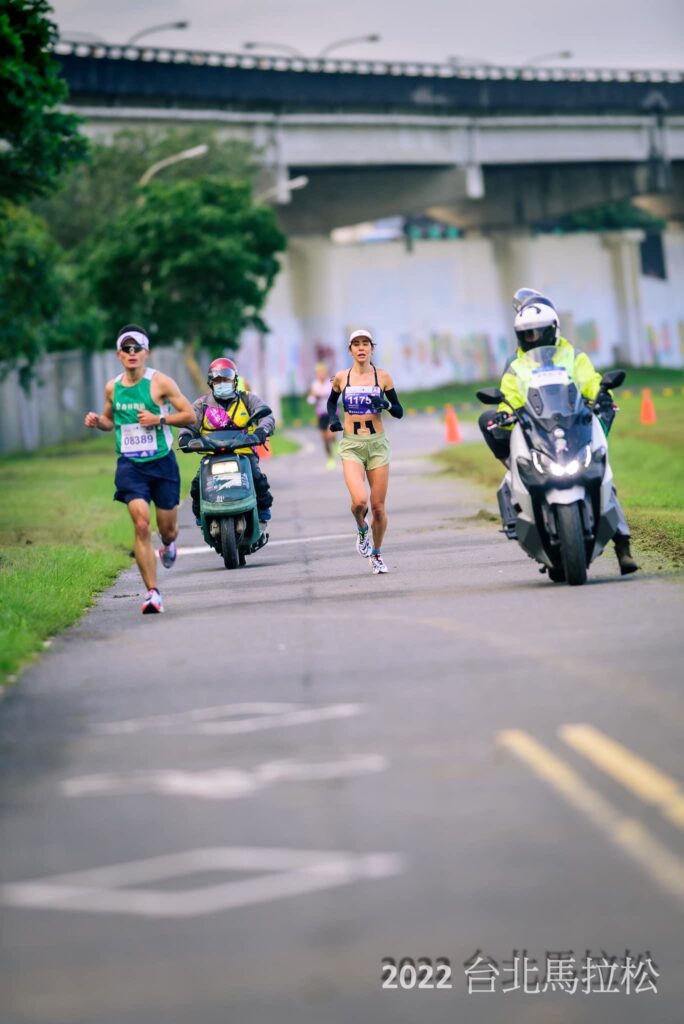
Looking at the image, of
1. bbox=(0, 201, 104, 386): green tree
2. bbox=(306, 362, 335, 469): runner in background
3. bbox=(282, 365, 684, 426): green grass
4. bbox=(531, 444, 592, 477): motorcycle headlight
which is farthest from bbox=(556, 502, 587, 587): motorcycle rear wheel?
bbox=(282, 365, 684, 426): green grass

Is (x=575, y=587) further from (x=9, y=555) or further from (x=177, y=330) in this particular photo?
(x=177, y=330)

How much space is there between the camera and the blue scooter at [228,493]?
17.2 m

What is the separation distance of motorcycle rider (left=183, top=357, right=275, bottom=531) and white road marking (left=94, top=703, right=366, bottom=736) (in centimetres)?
835

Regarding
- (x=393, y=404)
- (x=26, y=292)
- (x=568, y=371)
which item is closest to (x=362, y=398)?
(x=393, y=404)

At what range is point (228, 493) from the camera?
17.2 metres

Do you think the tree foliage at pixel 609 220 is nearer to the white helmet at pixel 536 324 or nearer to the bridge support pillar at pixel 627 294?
the bridge support pillar at pixel 627 294

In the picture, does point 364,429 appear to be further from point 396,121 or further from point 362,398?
point 396,121

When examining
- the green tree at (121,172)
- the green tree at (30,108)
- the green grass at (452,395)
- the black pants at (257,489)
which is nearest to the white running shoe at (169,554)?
the black pants at (257,489)

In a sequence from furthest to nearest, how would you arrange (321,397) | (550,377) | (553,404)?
(321,397), (550,377), (553,404)

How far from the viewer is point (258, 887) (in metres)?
6.02

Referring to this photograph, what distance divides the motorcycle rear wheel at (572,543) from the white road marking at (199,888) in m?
7.00

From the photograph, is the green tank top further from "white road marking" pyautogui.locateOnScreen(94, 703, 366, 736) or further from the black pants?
"white road marking" pyautogui.locateOnScreen(94, 703, 366, 736)

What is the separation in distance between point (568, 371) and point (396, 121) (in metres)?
57.2

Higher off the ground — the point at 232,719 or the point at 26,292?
the point at 26,292
